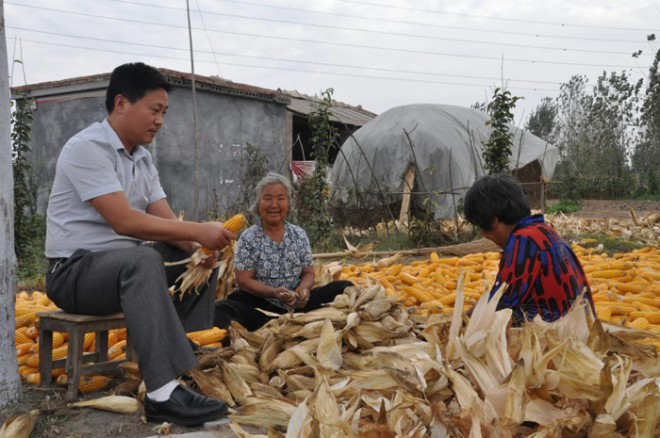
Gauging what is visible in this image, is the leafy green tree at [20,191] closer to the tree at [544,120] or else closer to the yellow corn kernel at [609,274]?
the yellow corn kernel at [609,274]

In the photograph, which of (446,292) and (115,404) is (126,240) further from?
(446,292)

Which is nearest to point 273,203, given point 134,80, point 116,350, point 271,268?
point 271,268

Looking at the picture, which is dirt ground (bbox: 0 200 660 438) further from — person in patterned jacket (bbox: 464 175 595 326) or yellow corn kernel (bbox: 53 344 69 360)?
person in patterned jacket (bbox: 464 175 595 326)

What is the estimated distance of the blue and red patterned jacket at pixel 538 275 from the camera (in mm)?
2998

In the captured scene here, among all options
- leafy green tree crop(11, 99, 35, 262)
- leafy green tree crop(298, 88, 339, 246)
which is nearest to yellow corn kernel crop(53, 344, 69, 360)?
leafy green tree crop(11, 99, 35, 262)

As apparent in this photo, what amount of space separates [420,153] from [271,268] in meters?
9.28

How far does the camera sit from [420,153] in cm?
1330

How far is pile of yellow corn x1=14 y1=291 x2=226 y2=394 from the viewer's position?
10.7ft

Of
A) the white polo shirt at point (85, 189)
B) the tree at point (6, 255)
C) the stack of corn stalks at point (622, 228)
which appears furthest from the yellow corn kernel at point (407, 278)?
the stack of corn stalks at point (622, 228)

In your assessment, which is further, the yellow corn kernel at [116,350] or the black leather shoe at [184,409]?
the yellow corn kernel at [116,350]

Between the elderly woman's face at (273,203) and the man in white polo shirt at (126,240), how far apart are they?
1.19 meters

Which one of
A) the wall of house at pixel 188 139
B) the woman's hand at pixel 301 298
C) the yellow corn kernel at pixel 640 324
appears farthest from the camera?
the wall of house at pixel 188 139

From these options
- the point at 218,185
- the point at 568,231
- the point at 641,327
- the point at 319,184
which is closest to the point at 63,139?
the point at 218,185

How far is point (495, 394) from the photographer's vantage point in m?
2.19
